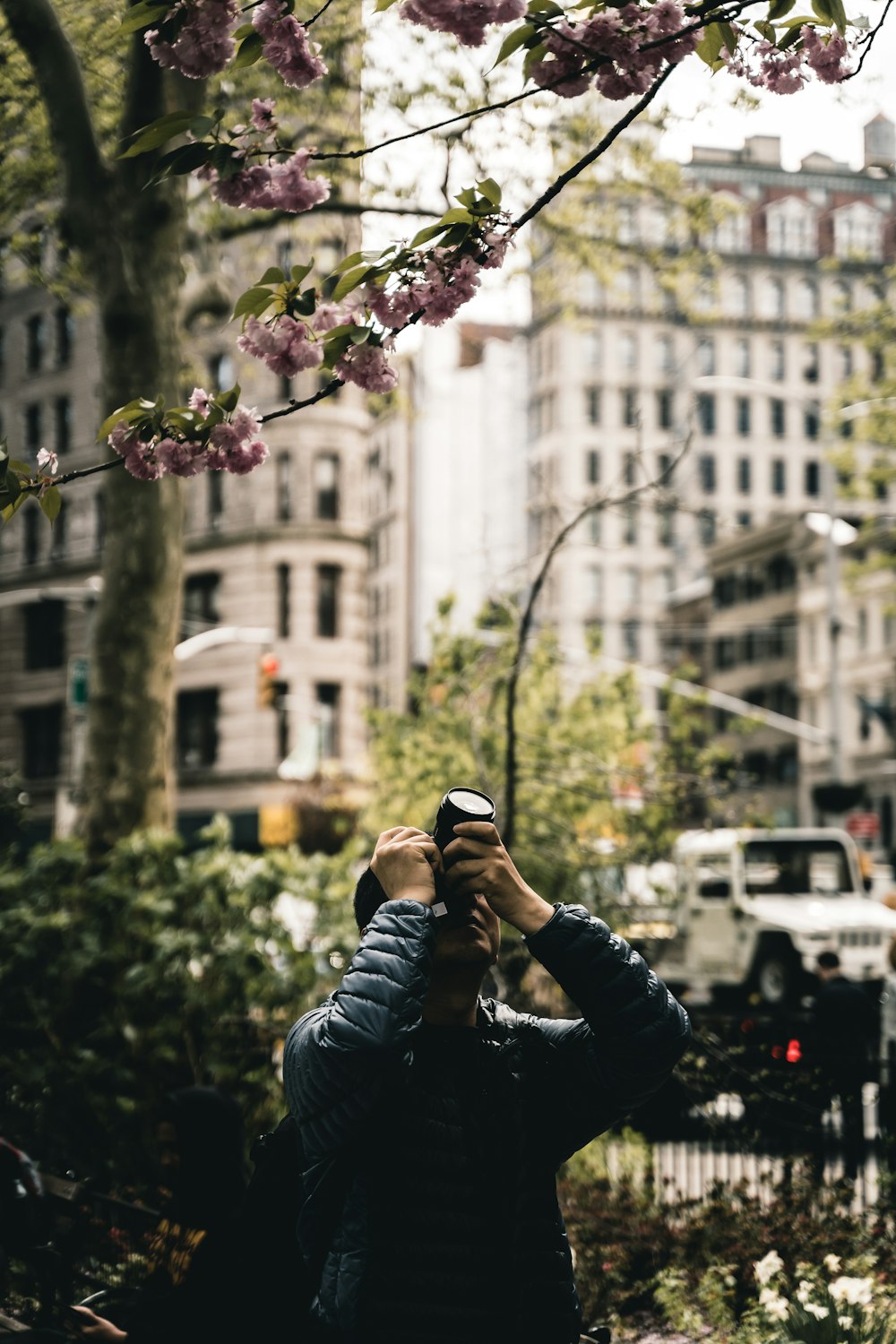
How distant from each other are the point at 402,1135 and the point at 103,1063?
5.14 m

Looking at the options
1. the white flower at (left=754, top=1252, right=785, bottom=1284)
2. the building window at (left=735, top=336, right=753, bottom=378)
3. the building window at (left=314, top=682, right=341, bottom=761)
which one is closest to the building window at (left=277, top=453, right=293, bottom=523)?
the building window at (left=314, top=682, right=341, bottom=761)

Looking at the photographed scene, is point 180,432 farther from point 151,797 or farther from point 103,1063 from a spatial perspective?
point 151,797

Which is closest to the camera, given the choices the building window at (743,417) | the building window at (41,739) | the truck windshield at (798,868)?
the truck windshield at (798,868)

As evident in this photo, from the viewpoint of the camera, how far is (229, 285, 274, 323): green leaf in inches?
152

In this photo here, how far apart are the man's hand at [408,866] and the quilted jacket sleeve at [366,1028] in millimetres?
49

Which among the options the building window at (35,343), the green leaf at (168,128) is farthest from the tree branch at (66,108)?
the building window at (35,343)

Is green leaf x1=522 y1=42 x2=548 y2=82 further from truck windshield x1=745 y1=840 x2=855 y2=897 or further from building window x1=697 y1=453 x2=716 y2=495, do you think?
building window x1=697 y1=453 x2=716 y2=495

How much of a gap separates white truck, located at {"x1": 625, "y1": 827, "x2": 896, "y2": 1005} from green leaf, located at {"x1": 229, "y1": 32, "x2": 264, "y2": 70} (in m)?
16.5

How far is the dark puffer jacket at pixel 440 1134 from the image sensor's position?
2445 mm

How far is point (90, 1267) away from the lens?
579cm

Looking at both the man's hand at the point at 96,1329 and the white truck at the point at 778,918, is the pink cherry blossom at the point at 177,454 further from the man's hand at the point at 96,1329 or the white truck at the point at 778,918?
the white truck at the point at 778,918

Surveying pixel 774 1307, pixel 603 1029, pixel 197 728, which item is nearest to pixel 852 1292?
pixel 774 1307

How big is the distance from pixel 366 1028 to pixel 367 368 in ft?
7.09

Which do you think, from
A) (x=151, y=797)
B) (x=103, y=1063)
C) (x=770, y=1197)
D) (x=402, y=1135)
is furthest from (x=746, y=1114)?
(x=402, y=1135)
